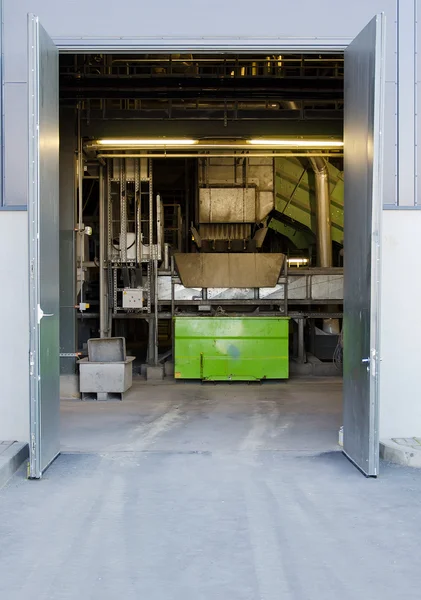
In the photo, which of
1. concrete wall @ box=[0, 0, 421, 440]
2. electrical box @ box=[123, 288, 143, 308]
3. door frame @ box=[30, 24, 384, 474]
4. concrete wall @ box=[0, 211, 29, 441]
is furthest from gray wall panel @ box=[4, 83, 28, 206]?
electrical box @ box=[123, 288, 143, 308]

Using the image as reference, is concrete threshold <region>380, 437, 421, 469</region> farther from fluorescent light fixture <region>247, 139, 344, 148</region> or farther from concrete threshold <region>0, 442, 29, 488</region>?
fluorescent light fixture <region>247, 139, 344, 148</region>

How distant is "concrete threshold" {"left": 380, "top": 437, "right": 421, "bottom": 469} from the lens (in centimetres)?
536

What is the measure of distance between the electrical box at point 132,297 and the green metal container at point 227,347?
0.87 meters

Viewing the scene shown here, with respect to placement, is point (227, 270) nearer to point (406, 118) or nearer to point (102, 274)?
point (102, 274)

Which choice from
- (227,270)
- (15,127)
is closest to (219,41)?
(15,127)

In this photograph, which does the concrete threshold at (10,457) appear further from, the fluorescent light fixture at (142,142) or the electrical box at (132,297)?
the fluorescent light fixture at (142,142)

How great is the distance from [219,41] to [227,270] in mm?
6036

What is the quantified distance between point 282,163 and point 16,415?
990 centimetres

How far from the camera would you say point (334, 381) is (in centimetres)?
1090

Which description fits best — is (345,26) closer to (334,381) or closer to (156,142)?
(156,142)

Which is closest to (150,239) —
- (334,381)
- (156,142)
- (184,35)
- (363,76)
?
(156,142)

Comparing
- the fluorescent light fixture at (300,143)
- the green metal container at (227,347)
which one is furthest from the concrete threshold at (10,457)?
the fluorescent light fixture at (300,143)

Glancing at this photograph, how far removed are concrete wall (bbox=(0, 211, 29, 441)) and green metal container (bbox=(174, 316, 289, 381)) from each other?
5001 millimetres

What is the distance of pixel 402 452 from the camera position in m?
5.41
